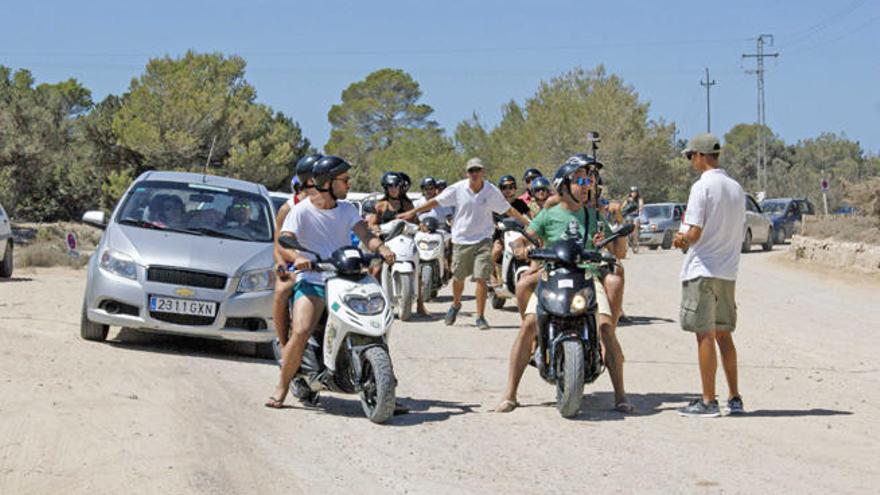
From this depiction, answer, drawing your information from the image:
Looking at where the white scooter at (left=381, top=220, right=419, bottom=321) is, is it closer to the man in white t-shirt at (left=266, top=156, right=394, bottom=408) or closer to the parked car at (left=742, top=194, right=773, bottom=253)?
the man in white t-shirt at (left=266, top=156, right=394, bottom=408)

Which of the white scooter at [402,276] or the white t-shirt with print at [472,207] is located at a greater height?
the white t-shirt with print at [472,207]

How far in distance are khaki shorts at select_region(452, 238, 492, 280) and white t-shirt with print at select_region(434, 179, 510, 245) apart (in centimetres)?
7

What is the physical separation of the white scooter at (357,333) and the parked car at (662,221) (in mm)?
34885

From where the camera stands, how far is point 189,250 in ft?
42.4

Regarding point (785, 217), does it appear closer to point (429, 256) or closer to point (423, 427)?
point (429, 256)

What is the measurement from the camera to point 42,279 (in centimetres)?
2308

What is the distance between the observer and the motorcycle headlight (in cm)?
952

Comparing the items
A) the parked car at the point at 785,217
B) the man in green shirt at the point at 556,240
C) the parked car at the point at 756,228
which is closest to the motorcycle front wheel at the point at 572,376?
the man in green shirt at the point at 556,240

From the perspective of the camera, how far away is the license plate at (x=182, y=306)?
12539 millimetres

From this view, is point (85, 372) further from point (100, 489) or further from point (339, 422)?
point (100, 489)

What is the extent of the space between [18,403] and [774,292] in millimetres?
16361

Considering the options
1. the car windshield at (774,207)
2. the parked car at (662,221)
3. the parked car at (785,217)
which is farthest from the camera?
the car windshield at (774,207)

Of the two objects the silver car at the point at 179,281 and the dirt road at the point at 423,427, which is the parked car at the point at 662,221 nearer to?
the dirt road at the point at 423,427

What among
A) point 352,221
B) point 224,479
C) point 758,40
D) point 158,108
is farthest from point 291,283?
point 758,40
